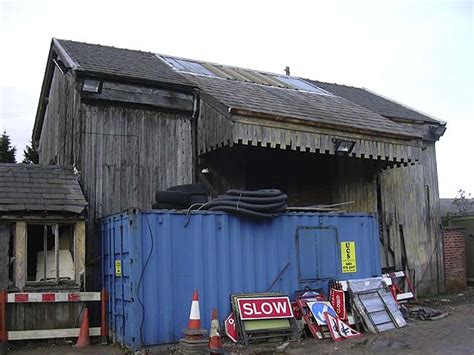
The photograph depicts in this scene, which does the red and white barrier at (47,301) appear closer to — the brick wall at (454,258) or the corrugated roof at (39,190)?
the corrugated roof at (39,190)

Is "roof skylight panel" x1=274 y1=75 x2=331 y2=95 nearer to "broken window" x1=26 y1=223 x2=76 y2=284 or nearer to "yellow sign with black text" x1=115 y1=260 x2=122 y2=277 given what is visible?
"broken window" x1=26 y1=223 x2=76 y2=284

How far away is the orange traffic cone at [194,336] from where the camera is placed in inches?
306

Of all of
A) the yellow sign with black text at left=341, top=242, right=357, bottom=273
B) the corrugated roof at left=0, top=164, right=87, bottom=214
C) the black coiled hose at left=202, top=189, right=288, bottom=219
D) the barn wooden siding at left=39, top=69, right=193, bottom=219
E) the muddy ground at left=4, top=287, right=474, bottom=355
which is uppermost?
the barn wooden siding at left=39, top=69, right=193, bottom=219

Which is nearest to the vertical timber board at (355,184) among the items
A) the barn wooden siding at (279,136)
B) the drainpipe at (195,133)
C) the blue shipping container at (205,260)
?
the barn wooden siding at (279,136)

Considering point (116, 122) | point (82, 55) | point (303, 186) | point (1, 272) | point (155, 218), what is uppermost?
point (82, 55)

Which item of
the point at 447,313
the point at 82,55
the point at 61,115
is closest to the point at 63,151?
the point at 61,115

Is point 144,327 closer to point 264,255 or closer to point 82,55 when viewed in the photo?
point 264,255

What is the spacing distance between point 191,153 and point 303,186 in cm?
394

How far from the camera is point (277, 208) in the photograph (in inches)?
387

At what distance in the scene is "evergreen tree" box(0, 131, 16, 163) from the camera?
2841 cm

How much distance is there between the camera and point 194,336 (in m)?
7.88

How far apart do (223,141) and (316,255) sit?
306 cm

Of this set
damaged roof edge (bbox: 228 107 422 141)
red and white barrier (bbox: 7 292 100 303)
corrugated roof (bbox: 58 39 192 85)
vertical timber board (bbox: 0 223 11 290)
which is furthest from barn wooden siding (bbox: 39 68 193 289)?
damaged roof edge (bbox: 228 107 422 141)

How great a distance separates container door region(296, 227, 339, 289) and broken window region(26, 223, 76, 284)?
4.45 meters
